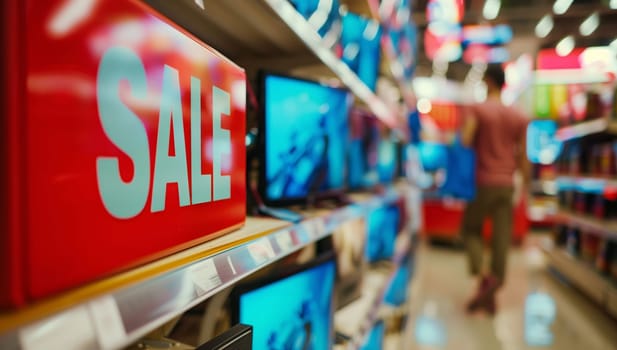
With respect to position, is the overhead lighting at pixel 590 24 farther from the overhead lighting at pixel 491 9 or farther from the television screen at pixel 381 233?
the television screen at pixel 381 233

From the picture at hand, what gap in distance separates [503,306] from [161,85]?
12.8 feet

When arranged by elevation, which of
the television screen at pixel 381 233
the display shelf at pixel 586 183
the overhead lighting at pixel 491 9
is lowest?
the television screen at pixel 381 233

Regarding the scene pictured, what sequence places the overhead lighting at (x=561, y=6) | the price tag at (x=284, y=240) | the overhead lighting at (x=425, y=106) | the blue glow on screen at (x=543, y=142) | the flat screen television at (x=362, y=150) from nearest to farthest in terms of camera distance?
the price tag at (x=284, y=240) → the flat screen television at (x=362, y=150) → the overhead lighting at (x=561, y=6) → the overhead lighting at (x=425, y=106) → the blue glow on screen at (x=543, y=142)

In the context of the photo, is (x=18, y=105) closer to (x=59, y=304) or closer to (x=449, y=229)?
(x=59, y=304)

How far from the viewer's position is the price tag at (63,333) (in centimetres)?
37

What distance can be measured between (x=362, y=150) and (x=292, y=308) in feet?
4.63

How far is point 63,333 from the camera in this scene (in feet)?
1.29

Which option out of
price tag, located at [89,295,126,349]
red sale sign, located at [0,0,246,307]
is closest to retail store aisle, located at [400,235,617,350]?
red sale sign, located at [0,0,246,307]

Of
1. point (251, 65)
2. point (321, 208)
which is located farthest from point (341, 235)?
point (251, 65)

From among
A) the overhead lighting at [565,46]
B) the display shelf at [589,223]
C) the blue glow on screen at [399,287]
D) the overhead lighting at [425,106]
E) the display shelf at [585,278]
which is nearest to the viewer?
the blue glow on screen at [399,287]

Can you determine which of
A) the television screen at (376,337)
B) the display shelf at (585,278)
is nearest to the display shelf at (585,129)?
the display shelf at (585,278)

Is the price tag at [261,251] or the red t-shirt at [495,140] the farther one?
the red t-shirt at [495,140]

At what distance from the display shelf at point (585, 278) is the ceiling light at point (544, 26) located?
4447mm

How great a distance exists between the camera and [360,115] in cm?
238
